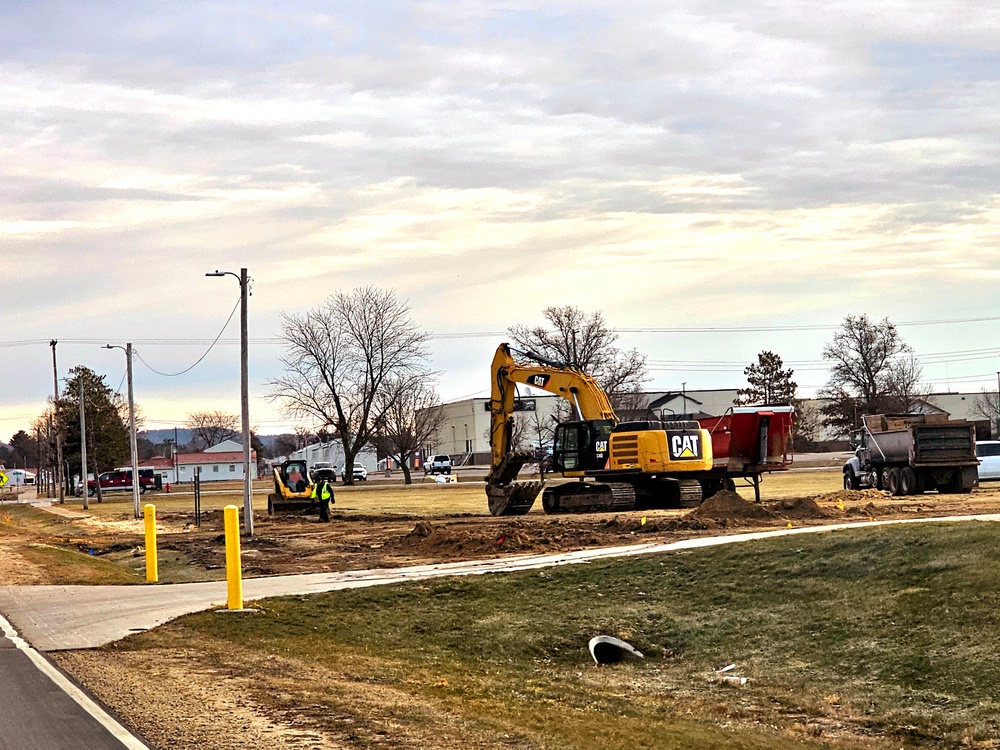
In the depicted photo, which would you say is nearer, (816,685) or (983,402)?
(816,685)

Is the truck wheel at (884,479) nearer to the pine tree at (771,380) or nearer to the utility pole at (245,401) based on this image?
the utility pole at (245,401)

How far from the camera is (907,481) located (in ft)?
130

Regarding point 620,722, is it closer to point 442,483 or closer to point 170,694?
point 170,694

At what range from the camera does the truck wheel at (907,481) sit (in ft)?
129

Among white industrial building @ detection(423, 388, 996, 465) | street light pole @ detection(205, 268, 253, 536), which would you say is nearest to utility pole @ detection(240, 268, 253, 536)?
street light pole @ detection(205, 268, 253, 536)

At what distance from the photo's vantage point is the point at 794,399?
107 meters

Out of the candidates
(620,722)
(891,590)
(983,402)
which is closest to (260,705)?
Answer: (620,722)

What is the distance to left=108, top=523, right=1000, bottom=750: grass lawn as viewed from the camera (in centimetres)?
1026

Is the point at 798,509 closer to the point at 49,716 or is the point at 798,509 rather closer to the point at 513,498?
the point at 513,498

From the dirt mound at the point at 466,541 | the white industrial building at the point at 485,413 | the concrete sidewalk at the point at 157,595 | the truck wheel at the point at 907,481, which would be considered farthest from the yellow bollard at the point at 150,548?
the white industrial building at the point at 485,413

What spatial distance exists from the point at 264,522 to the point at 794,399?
7454 cm

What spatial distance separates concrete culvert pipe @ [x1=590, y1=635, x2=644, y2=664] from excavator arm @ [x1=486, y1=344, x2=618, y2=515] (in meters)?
22.8

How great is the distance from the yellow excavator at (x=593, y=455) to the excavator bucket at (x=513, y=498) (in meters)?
0.03

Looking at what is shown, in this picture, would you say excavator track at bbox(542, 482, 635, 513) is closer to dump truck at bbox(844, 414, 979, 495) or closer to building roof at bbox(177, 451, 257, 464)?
dump truck at bbox(844, 414, 979, 495)
